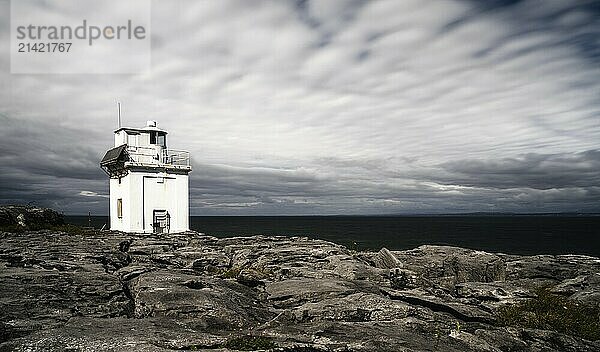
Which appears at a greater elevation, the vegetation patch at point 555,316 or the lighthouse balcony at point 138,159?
the lighthouse balcony at point 138,159

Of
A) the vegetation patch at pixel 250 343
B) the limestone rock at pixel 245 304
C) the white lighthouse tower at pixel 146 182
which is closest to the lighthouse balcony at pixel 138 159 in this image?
the white lighthouse tower at pixel 146 182

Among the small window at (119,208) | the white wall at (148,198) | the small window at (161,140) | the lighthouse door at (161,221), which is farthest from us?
the small window at (161,140)

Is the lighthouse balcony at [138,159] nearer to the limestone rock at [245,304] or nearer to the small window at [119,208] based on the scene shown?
the small window at [119,208]

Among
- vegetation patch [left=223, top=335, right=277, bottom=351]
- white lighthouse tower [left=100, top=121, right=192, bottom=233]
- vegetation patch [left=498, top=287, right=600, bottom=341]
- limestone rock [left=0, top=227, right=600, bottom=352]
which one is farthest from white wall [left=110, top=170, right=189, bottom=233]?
vegetation patch [left=498, top=287, right=600, bottom=341]

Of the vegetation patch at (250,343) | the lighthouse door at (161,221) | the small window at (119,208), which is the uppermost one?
the small window at (119,208)

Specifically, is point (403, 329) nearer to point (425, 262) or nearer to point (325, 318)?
point (325, 318)

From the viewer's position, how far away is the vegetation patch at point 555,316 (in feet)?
45.8

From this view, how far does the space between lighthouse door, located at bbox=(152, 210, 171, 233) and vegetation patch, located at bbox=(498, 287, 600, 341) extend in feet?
97.7

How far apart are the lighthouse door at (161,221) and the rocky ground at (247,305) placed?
13884mm

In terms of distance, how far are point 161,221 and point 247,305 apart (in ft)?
86.9

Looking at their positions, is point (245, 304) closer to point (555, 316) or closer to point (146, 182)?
point (555, 316)

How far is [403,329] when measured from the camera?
1164 cm

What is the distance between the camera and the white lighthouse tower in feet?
121

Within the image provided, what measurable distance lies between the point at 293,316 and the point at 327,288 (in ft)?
8.81
